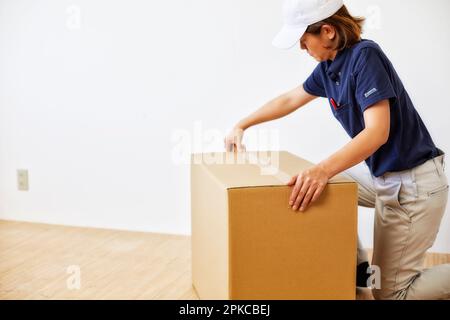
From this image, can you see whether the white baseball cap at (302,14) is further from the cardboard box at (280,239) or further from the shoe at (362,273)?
the shoe at (362,273)

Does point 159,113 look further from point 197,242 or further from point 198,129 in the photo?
point 197,242

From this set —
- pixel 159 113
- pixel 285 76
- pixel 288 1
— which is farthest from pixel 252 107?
pixel 288 1

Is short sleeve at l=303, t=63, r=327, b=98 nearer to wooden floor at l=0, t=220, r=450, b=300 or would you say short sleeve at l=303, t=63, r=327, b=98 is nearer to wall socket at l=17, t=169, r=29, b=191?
wooden floor at l=0, t=220, r=450, b=300

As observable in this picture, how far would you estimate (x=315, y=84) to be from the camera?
1542mm

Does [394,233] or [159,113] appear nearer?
[394,233]

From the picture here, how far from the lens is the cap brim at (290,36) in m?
1.29

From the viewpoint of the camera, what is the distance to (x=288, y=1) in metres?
1.29

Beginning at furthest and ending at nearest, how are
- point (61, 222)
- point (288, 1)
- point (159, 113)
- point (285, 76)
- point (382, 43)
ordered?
point (61, 222) < point (159, 113) < point (285, 76) < point (382, 43) < point (288, 1)

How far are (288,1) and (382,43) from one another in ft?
2.52

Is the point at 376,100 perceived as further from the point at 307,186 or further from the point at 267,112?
the point at 267,112

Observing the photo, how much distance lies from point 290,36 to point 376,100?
27 cm

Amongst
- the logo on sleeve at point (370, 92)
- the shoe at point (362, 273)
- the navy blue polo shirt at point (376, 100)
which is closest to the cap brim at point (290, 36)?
the navy blue polo shirt at point (376, 100)

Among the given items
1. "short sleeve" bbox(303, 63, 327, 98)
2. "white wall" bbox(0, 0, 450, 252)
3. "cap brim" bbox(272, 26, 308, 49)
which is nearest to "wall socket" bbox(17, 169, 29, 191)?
"white wall" bbox(0, 0, 450, 252)

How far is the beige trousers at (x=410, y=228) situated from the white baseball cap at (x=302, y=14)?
17.2 inches
